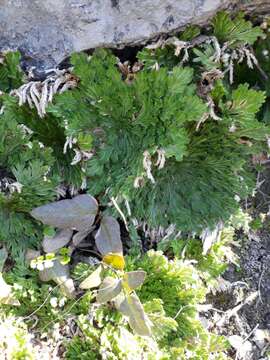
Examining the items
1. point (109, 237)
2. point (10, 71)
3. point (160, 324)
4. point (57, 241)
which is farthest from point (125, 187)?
point (10, 71)

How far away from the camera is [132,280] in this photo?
7.42 feet

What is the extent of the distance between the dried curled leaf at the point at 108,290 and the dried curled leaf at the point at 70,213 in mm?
322

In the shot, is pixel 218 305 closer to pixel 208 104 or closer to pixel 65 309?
pixel 65 309

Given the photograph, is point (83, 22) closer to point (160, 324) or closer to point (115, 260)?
point (115, 260)

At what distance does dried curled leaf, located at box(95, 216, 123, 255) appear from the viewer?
96.6 inches

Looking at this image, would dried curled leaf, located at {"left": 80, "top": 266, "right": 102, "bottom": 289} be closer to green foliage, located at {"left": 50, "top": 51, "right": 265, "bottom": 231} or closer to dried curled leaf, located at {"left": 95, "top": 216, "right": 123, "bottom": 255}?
dried curled leaf, located at {"left": 95, "top": 216, "right": 123, "bottom": 255}

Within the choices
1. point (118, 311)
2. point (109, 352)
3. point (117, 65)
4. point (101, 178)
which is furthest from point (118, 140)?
point (109, 352)

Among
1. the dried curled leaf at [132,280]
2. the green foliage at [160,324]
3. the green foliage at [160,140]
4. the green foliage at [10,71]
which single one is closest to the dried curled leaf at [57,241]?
the green foliage at [160,324]

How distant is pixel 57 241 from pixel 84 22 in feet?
3.44

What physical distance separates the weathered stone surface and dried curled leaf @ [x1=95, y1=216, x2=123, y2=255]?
0.83 m

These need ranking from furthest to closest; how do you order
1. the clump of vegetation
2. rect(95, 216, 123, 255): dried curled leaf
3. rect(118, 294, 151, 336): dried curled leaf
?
rect(95, 216, 123, 255): dried curled leaf, the clump of vegetation, rect(118, 294, 151, 336): dried curled leaf

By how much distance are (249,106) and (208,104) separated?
190mm

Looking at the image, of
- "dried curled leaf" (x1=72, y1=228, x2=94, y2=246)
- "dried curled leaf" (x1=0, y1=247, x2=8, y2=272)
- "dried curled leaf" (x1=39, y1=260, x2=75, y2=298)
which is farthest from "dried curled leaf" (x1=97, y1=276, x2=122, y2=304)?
"dried curled leaf" (x1=0, y1=247, x2=8, y2=272)

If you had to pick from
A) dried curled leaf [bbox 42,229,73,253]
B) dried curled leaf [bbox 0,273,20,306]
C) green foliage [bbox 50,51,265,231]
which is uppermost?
green foliage [bbox 50,51,265,231]
